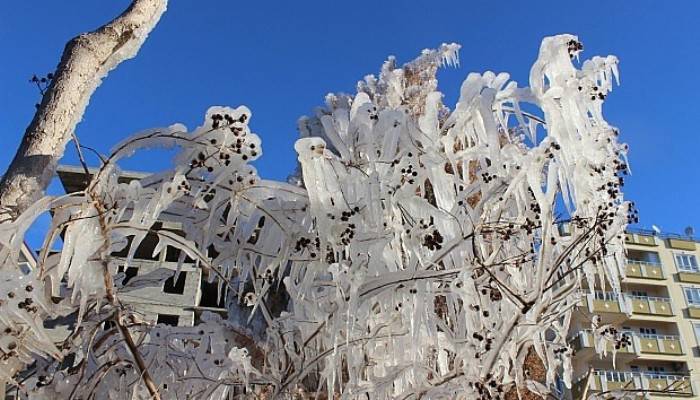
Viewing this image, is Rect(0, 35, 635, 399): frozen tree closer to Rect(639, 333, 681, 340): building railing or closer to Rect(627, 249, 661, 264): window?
Rect(639, 333, 681, 340): building railing

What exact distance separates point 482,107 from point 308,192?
829 millimetres

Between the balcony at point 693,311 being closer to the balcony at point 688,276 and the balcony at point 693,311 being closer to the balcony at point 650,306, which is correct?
the balcony at point 650,306

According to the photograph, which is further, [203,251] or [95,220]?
[203,251]

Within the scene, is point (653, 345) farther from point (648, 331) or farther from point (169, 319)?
point (169, 319)

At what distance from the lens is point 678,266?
26.9 m

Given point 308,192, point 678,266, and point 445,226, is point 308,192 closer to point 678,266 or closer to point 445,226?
point 445,226

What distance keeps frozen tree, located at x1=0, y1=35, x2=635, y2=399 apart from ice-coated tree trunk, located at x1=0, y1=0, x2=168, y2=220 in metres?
0.23

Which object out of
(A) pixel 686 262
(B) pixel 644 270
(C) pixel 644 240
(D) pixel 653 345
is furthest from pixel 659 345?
(A) pixel 686 262

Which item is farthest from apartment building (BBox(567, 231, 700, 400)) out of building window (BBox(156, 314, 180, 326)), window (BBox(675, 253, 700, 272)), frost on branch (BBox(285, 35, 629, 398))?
frost on branch (BBox(285, 35, 629, 398))

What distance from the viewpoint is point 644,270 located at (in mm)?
26125

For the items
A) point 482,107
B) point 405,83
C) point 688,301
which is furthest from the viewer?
point 688,301

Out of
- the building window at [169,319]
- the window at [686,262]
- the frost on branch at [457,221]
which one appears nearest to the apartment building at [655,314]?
the window at [686,262]

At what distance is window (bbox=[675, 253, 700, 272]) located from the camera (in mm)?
26969

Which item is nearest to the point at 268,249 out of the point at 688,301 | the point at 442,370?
the point at 442,370
